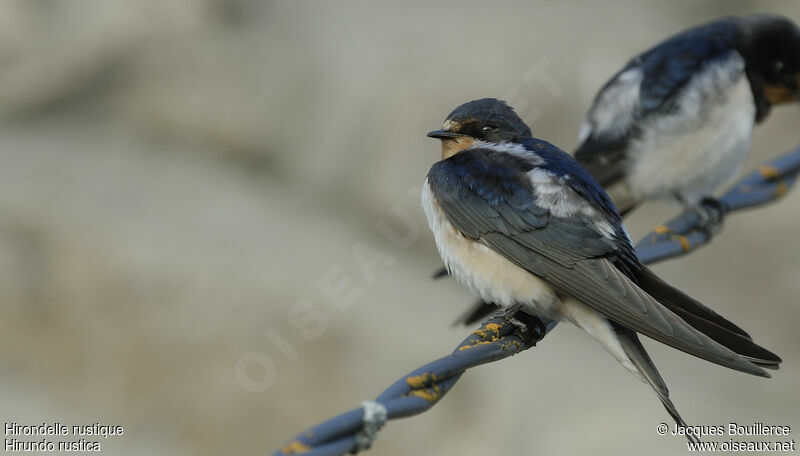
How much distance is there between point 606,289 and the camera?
1.76m

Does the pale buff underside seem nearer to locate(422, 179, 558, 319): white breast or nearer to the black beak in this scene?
locate(422, 179, 558, 319): white breast

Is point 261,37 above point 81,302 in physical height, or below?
above

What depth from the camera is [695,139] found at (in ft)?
11.0

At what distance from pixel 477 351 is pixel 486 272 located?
491 millimetres

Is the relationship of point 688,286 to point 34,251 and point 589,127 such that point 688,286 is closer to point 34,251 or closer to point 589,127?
point 589,127

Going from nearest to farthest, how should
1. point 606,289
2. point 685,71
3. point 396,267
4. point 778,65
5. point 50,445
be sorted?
point 606,289 → point 685,71 → point 778,65 → point 50,445 → point 396,267

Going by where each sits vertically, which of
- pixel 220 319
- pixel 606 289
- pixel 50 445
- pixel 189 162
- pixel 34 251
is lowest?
pixel 606 289

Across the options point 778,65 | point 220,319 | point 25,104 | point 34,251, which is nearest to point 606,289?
point 778,65

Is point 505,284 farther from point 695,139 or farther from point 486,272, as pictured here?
point 695,139

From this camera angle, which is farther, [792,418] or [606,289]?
[792,418]

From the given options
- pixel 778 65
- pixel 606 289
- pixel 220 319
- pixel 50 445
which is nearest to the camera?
pixel 606 289

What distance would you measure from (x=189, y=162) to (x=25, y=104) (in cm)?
103

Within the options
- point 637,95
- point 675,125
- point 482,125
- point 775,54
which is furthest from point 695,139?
point 482,125

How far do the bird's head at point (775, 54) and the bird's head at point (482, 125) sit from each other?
5.99ft
